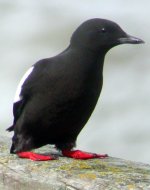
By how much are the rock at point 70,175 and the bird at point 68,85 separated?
0.84ft

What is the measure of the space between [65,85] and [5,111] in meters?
8.70

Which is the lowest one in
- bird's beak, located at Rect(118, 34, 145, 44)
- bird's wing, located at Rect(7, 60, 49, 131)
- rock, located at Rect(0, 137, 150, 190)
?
rock, located at Rect(0, 137, 150, 190)

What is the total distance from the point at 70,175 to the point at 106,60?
12.3 m

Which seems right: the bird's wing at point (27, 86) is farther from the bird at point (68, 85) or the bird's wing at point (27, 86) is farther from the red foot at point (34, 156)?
the red foot at point (34, 156)

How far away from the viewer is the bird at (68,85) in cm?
934

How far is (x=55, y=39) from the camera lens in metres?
22.1

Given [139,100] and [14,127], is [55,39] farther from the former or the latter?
[14,127]

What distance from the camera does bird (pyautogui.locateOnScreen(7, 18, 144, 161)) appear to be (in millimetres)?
9336

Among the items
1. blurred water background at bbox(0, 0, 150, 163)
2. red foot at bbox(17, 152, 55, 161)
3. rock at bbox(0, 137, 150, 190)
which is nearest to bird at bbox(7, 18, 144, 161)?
red foot at bbox(17, 152, 55, 161)

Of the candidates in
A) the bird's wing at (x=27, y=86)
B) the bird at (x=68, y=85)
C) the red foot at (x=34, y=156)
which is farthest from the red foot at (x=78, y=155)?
the bird's wing at (x=27, y=86)

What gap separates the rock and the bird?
26 centimetres

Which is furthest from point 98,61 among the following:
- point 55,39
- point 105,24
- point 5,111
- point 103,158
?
point 55,39

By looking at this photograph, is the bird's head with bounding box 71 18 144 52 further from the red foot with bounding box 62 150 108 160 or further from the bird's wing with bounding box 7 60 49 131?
the red foot with bounding box 62 150 108 160

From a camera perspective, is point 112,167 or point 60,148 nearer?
point 112,167
